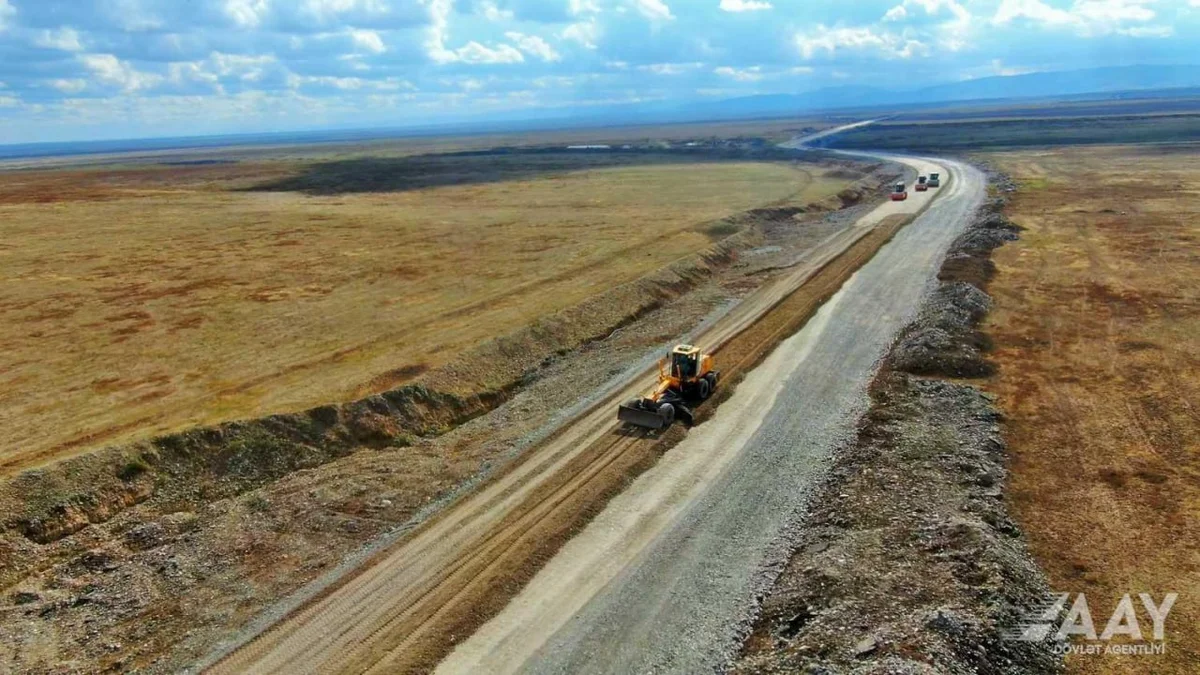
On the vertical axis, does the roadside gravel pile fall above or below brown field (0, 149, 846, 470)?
below

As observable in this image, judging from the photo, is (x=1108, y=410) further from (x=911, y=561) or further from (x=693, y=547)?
(x=693, y=547)

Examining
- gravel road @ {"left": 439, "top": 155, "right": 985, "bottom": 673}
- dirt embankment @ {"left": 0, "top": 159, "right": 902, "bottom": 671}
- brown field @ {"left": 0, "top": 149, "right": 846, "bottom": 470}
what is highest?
brown field @ {"left": 0, "top": 149, "right": 846, "bottom": 470}

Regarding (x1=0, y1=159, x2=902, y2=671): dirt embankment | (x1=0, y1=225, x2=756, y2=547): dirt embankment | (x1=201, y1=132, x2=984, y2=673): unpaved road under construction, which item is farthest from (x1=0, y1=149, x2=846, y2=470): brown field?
Answer: (x1=201, y1=132, x2=984, y2=673): unpaved road under construction

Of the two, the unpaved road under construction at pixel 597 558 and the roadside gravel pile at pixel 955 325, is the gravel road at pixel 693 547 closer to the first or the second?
the unpaved road under construction at pixel 597 558

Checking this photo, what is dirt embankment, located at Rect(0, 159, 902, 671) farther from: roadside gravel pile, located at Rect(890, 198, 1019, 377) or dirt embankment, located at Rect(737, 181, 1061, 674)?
roadside gravel pile, located at Rect(890, 198, 1019, 377)

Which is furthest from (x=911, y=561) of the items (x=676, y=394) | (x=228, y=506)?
(x=228, y=506)

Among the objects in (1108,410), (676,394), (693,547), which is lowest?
(693,547)

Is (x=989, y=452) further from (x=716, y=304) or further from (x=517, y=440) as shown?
(x=716, y=304)
